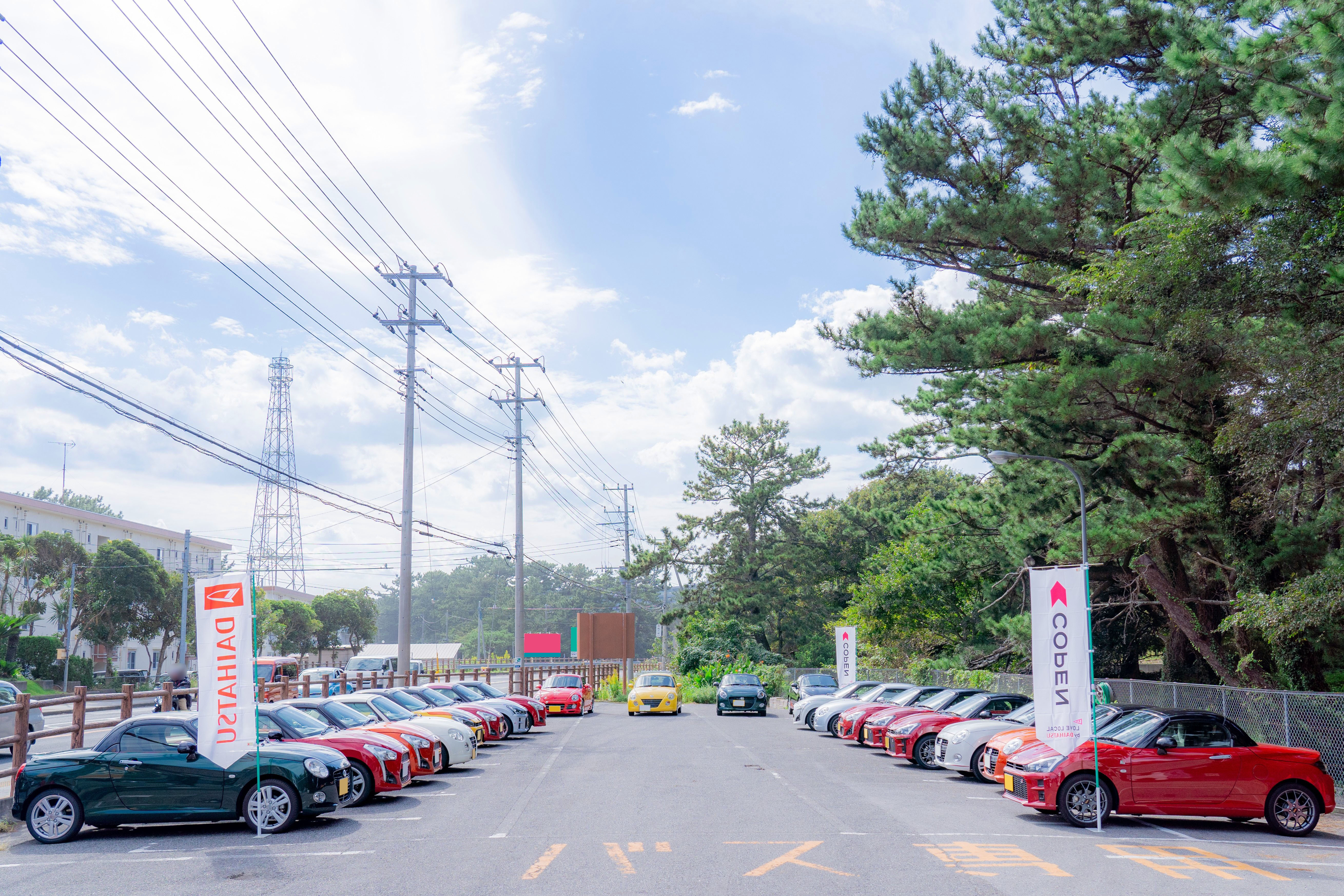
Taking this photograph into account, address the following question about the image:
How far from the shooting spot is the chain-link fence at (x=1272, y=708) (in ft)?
52.1

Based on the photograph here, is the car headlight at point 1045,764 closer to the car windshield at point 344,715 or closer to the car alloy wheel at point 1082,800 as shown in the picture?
the car alloy wheel at point 1082,800

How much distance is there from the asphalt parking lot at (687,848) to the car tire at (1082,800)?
319 millimetres

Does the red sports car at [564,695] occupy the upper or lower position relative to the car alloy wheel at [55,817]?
lower

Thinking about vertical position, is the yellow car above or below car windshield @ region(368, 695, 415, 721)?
below

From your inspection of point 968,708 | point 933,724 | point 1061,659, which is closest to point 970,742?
point 933,724

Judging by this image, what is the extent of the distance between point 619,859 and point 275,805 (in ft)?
14.9

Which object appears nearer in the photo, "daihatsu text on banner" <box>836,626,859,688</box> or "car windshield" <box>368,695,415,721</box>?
"car windshield" <box>368,695,415,721</box>

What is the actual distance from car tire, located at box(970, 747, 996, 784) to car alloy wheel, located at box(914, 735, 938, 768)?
5.51 feet

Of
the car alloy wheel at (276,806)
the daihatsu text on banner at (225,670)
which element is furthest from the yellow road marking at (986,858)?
the daihatsu text on banner at (225,670)

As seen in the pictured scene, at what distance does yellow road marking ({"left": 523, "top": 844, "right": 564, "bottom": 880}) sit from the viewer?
9.19m

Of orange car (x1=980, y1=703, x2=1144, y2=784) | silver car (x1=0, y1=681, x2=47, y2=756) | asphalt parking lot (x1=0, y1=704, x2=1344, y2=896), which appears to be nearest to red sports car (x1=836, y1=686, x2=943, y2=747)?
orange car (x1=980, y1=703, x2=1144, y2=784)

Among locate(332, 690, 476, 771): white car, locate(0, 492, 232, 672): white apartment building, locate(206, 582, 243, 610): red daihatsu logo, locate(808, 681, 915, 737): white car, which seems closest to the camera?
locate(206, 582, 243, 610): red daihatsu logo

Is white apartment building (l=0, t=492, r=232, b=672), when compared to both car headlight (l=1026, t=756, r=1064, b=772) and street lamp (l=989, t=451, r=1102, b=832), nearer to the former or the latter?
street lamp (l=989, t=451, r=1102, b=832)

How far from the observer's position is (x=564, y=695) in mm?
35188
